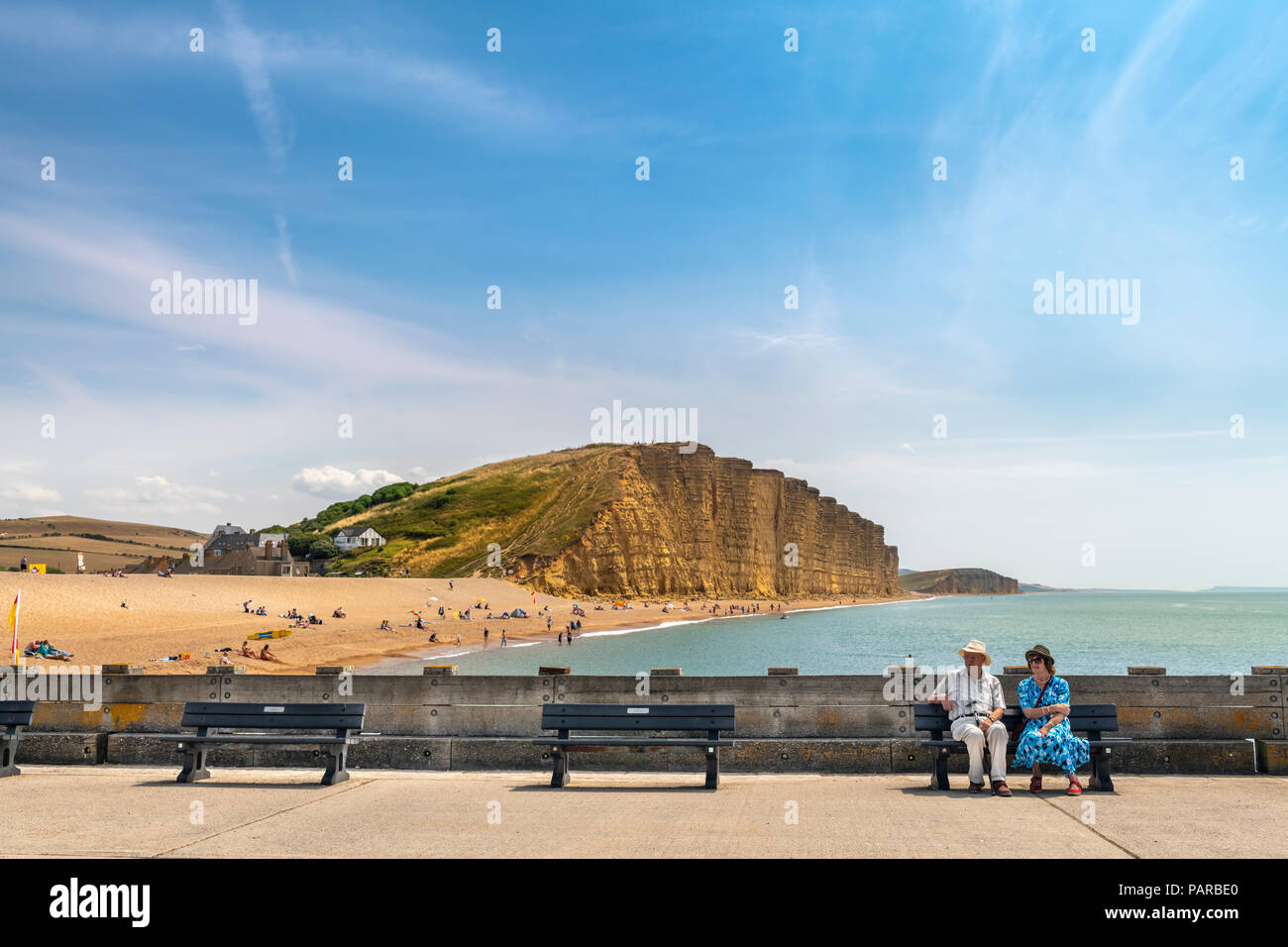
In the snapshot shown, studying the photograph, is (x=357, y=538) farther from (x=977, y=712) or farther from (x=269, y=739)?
(x=977, y=712)

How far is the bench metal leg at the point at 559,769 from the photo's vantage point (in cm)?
986

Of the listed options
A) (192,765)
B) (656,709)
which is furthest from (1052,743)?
(192,765)

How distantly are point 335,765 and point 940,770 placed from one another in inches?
266

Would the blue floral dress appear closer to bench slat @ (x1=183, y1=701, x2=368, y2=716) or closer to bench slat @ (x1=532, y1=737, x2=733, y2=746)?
bench slat @ (x1=532, y1=737, x2=733, y2=746)

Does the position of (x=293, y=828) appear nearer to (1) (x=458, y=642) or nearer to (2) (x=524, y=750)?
(2) (x=524, y=750)

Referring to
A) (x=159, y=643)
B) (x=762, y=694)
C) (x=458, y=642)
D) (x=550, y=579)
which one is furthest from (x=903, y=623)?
(x=762, y=694)

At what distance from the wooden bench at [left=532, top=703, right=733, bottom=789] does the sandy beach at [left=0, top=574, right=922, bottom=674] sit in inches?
1208

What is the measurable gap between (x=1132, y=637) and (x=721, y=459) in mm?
65392

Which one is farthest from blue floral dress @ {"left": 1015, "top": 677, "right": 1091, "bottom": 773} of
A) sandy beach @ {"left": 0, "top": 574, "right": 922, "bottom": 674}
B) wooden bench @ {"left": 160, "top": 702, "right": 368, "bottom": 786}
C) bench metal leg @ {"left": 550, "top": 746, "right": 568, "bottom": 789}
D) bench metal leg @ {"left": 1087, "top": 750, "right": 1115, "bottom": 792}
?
sandy beach @ {"left": 0, "top": 574, "right": 922, "bottom": 674}

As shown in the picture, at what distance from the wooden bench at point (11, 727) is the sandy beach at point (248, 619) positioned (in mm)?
25817

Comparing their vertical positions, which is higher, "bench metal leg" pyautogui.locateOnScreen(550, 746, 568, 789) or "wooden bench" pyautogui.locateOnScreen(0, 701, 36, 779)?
"wooden bench" pyautogui.locateOnScreen(0, 701, 36, 779)

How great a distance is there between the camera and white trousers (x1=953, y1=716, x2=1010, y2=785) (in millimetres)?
9273

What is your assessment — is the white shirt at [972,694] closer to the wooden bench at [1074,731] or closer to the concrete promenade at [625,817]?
the wooden bench at [1074,731]

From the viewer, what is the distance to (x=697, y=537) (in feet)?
439
